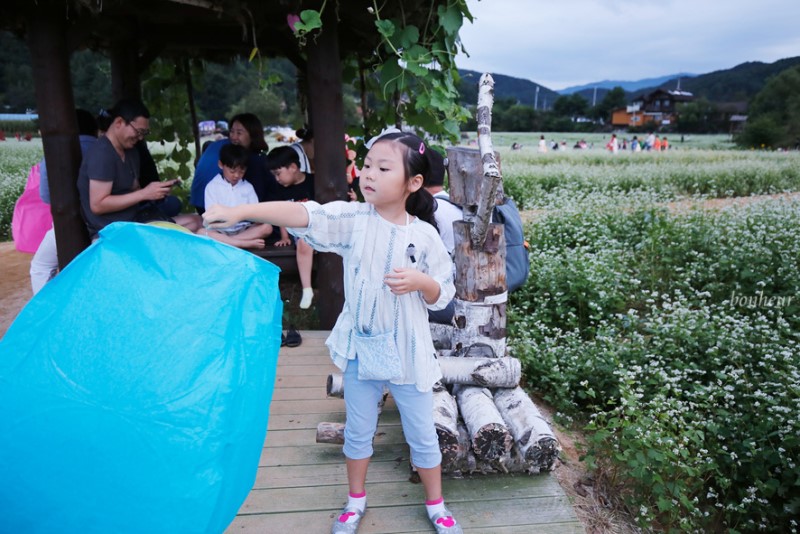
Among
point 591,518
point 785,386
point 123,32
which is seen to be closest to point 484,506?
point 591,518

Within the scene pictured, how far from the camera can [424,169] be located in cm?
214

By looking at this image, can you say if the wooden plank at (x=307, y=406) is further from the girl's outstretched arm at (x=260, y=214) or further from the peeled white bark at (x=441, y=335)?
the girl's outstretched arm at (x=260, y=214)

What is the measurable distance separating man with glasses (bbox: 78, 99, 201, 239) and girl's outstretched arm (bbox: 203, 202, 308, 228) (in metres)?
2.23

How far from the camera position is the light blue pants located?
2256 mm

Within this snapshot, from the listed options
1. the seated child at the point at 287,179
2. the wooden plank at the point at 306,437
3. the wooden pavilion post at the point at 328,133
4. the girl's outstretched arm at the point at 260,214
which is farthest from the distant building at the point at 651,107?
the girl's outstretched arm at the point at 260,214

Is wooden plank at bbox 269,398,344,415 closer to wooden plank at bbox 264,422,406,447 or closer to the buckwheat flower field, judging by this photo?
wooden plank at bbox 264,422,406,447

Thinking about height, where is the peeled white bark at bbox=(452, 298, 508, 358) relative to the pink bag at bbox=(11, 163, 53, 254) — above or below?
below

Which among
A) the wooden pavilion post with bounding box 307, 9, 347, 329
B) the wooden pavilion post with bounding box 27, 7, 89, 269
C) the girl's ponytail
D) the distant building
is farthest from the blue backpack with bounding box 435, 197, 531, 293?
the distant building

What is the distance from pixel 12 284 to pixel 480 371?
5.56 metres

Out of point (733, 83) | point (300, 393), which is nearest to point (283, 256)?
point (300, 393)

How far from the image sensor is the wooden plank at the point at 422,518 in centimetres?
236

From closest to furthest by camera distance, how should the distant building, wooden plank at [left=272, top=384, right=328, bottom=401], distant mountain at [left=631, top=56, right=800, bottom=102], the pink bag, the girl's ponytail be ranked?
1. the girl's ponytail
2. wooden plank at [left=272, top=384, right=328, bottom=401]
3. the pink bag
4. distant mountain at [left=631, top=56, right=800, bottom=102]
5. the distant building

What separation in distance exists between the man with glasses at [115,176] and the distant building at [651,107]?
78967mm

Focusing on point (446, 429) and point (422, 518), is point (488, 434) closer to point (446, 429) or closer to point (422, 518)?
point (446, 429)
